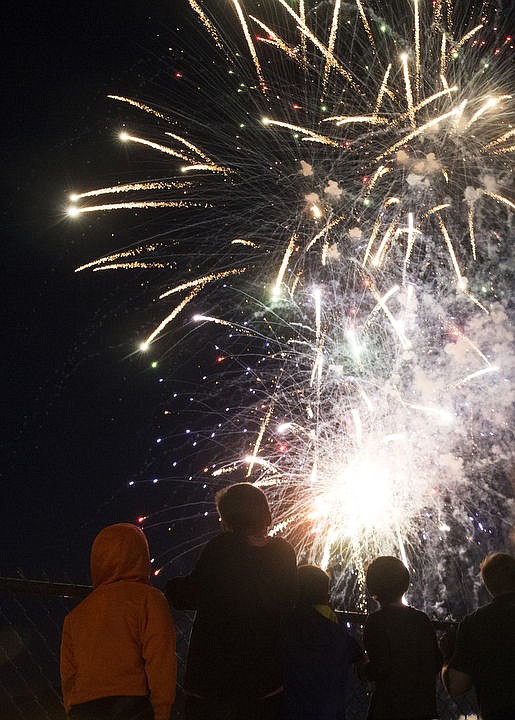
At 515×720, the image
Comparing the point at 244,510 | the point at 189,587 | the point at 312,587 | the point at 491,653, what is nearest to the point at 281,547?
the point at 244,510

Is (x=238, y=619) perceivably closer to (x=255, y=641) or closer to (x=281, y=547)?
(x=255, y=641)

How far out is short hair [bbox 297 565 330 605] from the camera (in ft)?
10.6

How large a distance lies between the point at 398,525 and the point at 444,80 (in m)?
7.24

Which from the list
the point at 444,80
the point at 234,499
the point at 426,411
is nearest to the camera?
the point at 234,499

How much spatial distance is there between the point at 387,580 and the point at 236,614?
93cm

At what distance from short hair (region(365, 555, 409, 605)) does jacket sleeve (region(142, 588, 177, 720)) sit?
1126 millimetres

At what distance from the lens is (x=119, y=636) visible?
2.85 m

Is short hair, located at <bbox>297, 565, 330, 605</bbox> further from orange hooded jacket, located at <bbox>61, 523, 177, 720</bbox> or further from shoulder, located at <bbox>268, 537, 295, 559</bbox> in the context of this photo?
orange hooded jacket, located at <bbox>61, 523, 177, 720</bbox>

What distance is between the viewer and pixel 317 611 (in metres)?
3.21

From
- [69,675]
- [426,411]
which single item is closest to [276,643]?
[69,675]

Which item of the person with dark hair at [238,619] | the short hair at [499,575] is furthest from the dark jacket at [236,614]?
the short hair at [499,575]

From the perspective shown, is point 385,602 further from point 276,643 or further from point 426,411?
point 426,411

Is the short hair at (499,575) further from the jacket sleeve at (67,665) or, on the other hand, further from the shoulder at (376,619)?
the jacket sleeve at (67,665)

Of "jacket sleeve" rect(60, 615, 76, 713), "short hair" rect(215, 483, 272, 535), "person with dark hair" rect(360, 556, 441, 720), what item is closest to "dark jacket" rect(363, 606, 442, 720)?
"person with dark hair" rect(360, 556, 441, 720)
